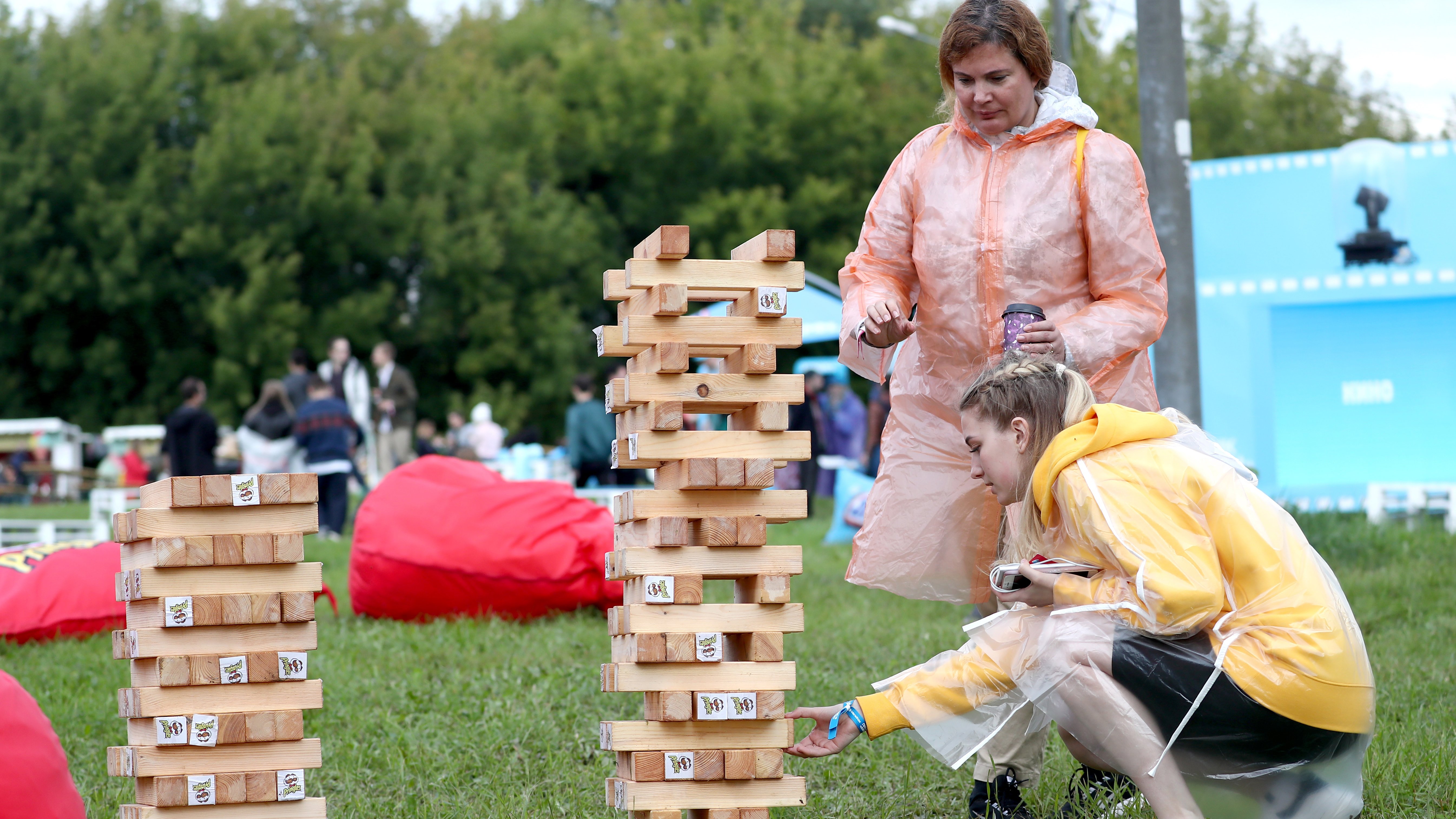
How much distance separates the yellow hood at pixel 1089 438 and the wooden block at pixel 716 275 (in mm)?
614

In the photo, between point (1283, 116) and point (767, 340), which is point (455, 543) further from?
point (1283, 116)

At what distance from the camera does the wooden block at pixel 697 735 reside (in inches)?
111

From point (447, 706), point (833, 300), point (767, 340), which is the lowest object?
point (447, 706)

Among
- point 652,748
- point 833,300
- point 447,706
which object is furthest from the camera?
point 833,300

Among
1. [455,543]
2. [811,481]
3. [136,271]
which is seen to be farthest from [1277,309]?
[136,271]

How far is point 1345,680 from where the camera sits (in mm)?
2656

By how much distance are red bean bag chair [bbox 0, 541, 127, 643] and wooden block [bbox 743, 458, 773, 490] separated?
4.24 metres

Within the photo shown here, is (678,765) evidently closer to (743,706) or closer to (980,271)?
(743,706)

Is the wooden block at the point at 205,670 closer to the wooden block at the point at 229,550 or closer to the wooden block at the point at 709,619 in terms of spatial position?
the wooden block at the point at 229,550

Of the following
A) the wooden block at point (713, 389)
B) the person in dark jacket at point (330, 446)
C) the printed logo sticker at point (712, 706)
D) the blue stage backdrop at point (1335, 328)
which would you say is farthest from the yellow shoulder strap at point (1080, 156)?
the person in dark jacket at point (330, 446)

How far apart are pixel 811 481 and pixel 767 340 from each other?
12.6 m

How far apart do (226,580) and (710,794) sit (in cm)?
105

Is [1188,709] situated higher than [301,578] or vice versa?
[301,578]

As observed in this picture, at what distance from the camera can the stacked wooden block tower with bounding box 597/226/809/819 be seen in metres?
2.83
